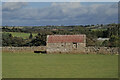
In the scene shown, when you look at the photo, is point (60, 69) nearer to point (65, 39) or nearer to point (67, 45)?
point (67, 45)

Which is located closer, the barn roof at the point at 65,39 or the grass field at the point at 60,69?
the grass field at the point at 60,69

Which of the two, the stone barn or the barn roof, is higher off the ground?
the barn roof

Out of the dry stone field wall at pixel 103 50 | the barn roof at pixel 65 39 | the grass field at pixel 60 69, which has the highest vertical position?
the barn roof at pixel 65 39

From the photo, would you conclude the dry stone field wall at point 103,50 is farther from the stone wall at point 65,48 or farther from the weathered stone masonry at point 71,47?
the stone wall at point 65,48

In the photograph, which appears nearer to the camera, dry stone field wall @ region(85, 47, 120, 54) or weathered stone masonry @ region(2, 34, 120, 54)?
dry stone field wall @ region(85, 47, 120, 54)

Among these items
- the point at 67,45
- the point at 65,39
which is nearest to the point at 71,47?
the point at 67,45

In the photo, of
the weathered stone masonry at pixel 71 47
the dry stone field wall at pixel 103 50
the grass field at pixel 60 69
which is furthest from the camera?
the weathered stone masonry at pixel 71 47

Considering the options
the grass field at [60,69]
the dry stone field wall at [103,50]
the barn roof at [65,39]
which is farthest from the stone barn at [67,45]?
the grass field at [60,69]

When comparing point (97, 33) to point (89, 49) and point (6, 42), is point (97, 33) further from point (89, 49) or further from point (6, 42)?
point (89, 49)

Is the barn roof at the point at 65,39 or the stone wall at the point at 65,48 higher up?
the barn roof at the point at 65,39

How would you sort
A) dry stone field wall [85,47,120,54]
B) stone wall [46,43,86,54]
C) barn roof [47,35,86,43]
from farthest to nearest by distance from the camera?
barn roof [47,35,86,43] → stone wall [46,43,86,54] → dry stone field wall [85,47,120,54]

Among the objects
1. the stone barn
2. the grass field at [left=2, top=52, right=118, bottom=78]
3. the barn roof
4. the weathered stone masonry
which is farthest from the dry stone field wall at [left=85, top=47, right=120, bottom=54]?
the grass field at [left=2, top=52, right=118, bottom=78]

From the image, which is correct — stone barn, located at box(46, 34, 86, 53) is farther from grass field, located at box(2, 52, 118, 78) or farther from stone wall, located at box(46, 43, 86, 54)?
grass field, located at box(2, 52, 118, 78)

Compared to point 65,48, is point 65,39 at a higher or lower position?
higher
